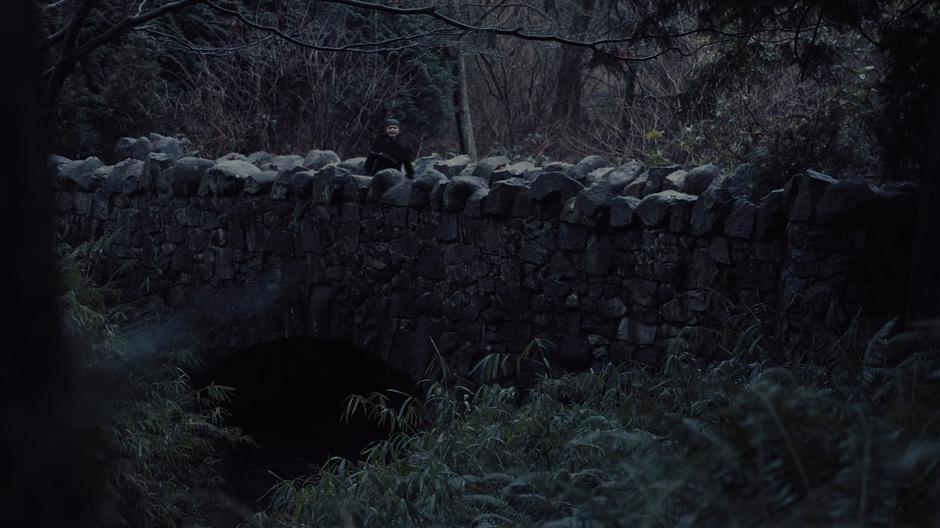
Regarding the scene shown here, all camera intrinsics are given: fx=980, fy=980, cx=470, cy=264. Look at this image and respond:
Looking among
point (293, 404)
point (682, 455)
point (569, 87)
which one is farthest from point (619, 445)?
point (569, 87)

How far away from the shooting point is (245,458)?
979cm

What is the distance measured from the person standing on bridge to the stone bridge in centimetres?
57

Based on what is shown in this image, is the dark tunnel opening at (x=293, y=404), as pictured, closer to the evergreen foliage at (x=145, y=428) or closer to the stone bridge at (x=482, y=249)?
the stone bridge at (x=482, y=249)

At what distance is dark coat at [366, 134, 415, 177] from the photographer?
8.58 m

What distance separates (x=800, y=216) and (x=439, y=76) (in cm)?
1183

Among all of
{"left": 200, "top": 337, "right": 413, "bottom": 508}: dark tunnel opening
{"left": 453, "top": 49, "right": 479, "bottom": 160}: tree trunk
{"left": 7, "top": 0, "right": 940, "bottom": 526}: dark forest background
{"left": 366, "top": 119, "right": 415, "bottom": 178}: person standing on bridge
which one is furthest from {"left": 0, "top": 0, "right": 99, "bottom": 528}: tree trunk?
{"left": 453, "top": 49, "right": 479, "bottom": 160}: tree trunk

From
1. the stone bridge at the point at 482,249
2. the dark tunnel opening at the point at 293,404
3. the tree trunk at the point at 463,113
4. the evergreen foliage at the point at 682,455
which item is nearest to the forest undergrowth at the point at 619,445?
the evergreen foliage at the point at 682,455

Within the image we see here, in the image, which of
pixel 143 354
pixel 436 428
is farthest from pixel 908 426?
pixel 143 354

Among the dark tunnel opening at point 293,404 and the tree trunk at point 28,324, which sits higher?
the tree trunk at point 28,324

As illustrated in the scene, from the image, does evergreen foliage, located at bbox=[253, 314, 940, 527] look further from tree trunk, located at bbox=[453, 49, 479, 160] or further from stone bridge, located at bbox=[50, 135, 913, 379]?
tree trunk, located at bbox=[453, 49, 479, 160]

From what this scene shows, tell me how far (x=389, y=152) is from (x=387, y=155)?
4cm

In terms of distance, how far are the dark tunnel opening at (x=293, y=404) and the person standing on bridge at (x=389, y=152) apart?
1.68 m

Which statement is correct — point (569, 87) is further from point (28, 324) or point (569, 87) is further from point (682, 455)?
point (28, 324)

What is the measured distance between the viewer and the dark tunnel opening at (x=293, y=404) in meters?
9.23
